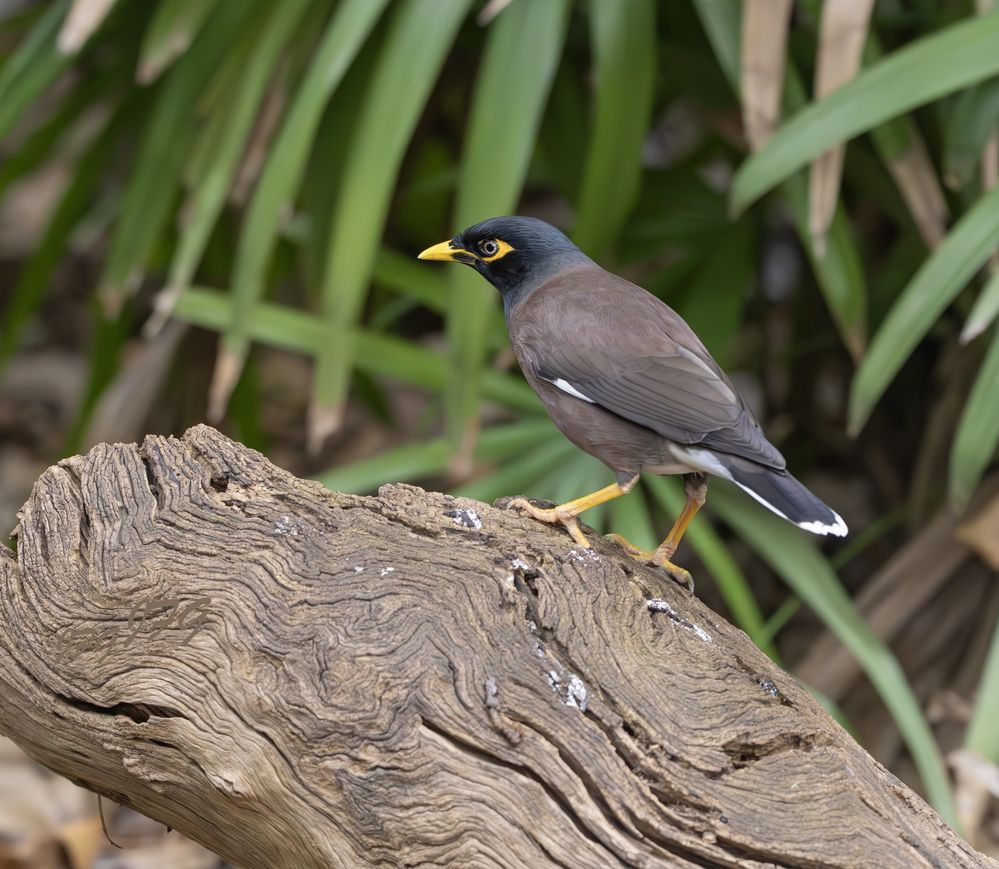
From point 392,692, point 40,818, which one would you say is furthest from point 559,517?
point 40,818

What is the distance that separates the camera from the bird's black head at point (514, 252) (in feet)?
12.8

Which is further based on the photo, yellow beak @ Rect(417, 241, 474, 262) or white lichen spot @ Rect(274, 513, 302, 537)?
yellow beak @ Rect(417, 241, 474, 262)

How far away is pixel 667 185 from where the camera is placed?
18.4 feet

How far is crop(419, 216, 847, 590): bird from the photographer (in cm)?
315

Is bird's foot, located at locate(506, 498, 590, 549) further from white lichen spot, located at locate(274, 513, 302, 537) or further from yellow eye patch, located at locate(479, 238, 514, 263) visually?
yellow eye patch, located at locate(479, 238, 514, 263)

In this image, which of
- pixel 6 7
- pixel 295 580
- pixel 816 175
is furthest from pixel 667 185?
pixel 6 7

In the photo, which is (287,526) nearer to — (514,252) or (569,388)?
(569,388)

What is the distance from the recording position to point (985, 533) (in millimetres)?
4520

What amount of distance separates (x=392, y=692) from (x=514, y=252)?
177 centimetres

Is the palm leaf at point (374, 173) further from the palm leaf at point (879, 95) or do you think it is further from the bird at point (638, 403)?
the palm leaf at point (879, 95)

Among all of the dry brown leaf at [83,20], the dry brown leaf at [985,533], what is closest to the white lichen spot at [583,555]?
the dry brown leaf at [985,533]

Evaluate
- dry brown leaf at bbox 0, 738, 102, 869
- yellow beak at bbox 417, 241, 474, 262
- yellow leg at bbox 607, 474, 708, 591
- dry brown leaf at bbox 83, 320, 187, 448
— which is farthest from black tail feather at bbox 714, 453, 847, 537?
dry brown leaf at bbox 83, 320, 187, 448

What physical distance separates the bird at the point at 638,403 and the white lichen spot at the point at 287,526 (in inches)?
25.4

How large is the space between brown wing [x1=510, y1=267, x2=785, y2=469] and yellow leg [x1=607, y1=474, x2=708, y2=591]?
0.23 meters
